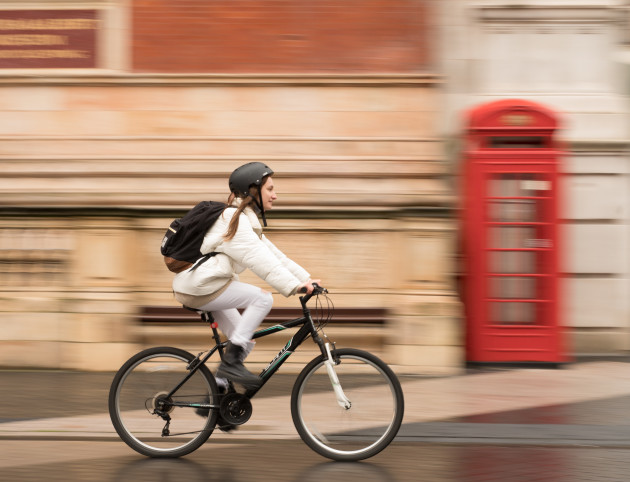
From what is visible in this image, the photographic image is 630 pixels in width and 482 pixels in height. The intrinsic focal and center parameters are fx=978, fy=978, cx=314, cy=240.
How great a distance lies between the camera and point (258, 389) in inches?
219

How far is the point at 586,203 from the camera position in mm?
10031

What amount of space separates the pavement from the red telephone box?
330 mm

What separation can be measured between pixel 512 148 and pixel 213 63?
2925 mm

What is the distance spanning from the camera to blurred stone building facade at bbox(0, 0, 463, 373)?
28.7ft

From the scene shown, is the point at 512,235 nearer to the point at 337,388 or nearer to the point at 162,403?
the point at 337,388

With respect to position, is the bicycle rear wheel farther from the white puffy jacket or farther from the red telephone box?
the red telephone box

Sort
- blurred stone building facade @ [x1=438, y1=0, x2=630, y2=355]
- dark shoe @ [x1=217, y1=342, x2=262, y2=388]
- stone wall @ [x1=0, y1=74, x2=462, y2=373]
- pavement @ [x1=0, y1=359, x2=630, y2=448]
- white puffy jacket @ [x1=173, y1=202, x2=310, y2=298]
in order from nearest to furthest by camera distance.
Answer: white puffy jacket @ [x1=173, y1=202, x2=310, y2=298] → dark shoe @ [x1=217, y1=342, x2=262, y2=388] → pavement @ [x1=0, y1=359, x2=630, y2=448] → stone wall @ [x1=0, y1=74, x2=462, y2=373] → blurred stone building facade @ [x1=438, y1=0, x2=630, y2=355]

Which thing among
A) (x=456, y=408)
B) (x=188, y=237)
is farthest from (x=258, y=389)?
(x=456, y=408)

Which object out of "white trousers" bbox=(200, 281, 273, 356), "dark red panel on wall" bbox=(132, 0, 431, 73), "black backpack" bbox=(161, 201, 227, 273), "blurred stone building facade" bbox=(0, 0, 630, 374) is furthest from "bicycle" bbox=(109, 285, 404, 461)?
"dark red panel on wall" bbox=(132, 0, 431, 73)

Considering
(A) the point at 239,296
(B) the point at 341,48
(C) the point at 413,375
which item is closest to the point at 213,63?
(B) the point at 341,48

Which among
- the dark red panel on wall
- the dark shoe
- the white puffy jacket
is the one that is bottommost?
the dark shoe

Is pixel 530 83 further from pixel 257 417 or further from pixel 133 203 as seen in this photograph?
pixel 257 417

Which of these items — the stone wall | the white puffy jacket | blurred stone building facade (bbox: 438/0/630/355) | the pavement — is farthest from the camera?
blurred stone building facade (bbox: 438/0/630/355)

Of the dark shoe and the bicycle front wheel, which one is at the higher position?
the dark shoe
